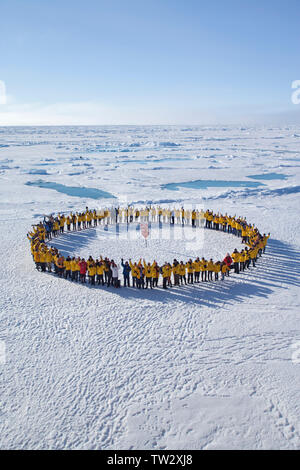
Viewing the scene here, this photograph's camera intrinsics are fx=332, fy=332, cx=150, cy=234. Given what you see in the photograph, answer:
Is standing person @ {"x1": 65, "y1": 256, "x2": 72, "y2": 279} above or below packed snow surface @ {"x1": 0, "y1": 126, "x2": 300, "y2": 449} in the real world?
above

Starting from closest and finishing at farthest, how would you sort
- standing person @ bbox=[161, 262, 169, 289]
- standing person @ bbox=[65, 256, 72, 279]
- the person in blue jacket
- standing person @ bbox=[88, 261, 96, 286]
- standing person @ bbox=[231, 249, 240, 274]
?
standing person @ bbox=[161, 262, 169, 289] → the person in blue jacket → standing person @ bbox=[88, 261, 96, 286] → standing person @ bbox=[65, 256, 72, 279] → standing person @ bbox=[231, 249, 240, 274]

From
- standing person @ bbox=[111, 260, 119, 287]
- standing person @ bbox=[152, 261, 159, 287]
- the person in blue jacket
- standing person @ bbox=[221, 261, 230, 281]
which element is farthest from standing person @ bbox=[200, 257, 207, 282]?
standing person @ bbox=[111, 260, 119, 287]

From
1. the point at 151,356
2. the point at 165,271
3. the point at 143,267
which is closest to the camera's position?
the point at 151,356

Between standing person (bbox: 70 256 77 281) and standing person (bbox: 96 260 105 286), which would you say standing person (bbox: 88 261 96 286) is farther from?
standing person (bbox: 70 256 77 281)

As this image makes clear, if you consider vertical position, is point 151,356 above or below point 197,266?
below

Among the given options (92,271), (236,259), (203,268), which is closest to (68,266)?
(92,271)

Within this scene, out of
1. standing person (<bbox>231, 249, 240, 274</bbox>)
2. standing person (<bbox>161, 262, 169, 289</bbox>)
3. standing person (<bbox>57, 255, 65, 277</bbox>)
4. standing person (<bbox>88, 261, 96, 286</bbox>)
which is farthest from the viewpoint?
standing person (<bbox>231, 249, 240, 274</bbox>)

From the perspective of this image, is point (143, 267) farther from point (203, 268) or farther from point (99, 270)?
point (203, 268)

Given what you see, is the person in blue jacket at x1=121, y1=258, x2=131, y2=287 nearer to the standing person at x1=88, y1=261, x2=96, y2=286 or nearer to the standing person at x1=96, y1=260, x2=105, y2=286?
the standing person at x1=96, y1=260, x2=105, y2=286

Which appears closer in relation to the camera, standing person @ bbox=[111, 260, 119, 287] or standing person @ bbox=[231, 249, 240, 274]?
standing person @ bbox=[111, 260, 119, 287]

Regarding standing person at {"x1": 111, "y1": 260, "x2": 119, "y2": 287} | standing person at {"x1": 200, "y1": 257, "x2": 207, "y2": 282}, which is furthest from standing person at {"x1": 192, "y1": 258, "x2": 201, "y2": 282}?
standing person at {"x1": 111, "y1": 260, "x2": 119, "y2": 287}

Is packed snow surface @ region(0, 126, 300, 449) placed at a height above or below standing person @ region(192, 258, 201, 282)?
below

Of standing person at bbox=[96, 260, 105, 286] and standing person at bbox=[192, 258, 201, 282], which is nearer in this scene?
standing person at bbox=[96, 260, 105, 286]
